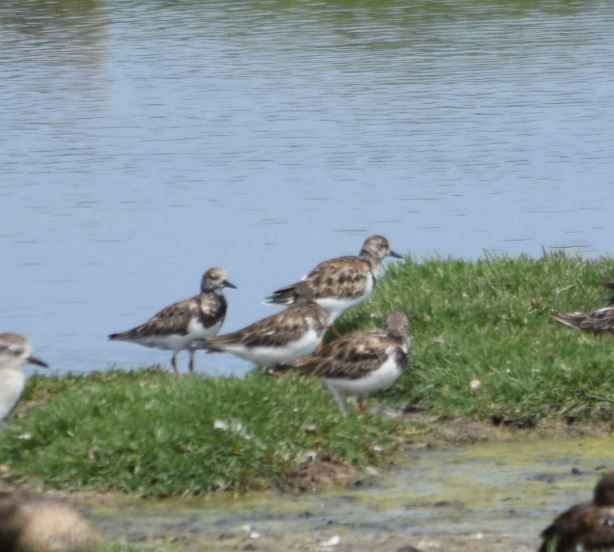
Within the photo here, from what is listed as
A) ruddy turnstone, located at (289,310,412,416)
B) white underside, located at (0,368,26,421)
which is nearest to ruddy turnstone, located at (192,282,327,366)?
ruddy turnstone, located at (289,310,412,416)

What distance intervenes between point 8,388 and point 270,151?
1491 cm

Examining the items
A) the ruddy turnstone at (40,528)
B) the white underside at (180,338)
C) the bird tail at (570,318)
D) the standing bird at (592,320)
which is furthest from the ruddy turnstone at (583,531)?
the white underside at (180,338)

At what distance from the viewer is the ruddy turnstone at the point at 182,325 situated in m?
14.5

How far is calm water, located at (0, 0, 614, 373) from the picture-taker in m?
18.4

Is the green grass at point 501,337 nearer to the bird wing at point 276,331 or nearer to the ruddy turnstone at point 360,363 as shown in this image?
the ruddy turnstone at point 360,363

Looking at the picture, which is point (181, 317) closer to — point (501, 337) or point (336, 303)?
point (336, 303)

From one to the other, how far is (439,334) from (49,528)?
6.33 m

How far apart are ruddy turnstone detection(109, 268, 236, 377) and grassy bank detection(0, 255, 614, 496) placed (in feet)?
3.54

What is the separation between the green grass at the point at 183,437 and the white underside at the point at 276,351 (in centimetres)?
129

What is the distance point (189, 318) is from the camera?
1448 centimetres

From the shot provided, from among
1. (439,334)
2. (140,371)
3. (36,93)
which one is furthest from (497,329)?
(36,93)

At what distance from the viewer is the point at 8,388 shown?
36.4 feet

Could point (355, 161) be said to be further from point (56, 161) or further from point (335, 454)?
point (335, 454)

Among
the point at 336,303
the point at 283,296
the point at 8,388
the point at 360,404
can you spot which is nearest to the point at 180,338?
the point at 283,296
